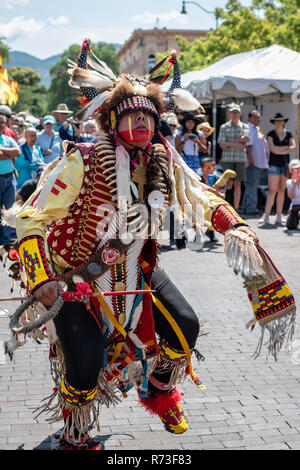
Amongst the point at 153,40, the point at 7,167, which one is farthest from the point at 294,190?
the point at 153,40

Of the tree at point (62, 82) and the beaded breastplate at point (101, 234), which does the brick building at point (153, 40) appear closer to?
the tree at point (62, 82)

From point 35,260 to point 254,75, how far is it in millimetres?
11524

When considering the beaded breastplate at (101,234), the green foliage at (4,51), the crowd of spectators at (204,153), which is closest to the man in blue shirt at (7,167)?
the crowd of spectators at (204,153)

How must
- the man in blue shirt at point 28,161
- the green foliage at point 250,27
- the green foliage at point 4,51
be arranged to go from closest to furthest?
the man in blue shirt at point 28,161
the green foliage at point 250,27
the green foliage at point 4,51

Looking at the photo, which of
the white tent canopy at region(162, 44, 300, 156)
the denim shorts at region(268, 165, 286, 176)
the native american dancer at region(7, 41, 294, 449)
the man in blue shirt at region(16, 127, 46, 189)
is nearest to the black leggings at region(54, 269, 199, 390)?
the native american dancer at region(7, 41, 294, 449)

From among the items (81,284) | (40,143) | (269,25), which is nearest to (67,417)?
(81,284)

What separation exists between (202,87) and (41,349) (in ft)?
32.9

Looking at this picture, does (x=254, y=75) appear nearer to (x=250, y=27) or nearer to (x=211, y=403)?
(x=211, y=403)

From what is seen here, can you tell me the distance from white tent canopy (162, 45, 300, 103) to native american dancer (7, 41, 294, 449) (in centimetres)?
1017

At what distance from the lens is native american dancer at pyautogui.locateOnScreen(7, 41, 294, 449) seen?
9.80ft

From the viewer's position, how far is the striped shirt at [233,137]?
12.6 meters

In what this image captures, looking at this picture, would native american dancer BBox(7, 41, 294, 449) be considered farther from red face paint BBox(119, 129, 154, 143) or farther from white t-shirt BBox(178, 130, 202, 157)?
white t-shirt BBox(178, 130, 202, 157)

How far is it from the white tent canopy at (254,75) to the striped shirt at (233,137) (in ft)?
3.03

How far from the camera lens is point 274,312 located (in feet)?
10.6
